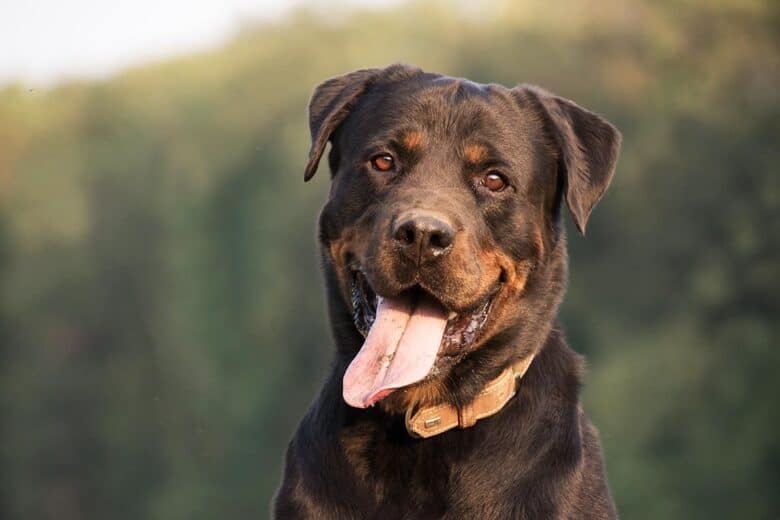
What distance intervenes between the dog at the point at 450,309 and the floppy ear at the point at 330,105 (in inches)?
0.5

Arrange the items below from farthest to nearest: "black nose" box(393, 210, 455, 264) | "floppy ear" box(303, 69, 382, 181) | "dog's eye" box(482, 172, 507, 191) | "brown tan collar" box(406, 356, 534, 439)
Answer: "floppy ear" box(303, 69, 382, 181) → "dog's eye" box(482, 172, 507, 191) → "brown tan collar" box(406, 356, 534, 439) → "black nose" box(393, 210, 455, 264)

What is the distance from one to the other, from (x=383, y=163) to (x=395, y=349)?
81 cm

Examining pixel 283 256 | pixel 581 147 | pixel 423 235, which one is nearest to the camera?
pixel 423 235

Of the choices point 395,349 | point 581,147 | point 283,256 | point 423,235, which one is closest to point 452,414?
point 395,349

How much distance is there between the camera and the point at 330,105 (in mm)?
6238

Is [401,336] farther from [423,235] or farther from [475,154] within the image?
[475,154]

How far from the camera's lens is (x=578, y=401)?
5.91 m

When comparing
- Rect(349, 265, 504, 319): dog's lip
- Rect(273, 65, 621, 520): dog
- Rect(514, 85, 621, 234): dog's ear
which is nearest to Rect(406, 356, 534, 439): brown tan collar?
Rect(273, 65, 621, 520): dog

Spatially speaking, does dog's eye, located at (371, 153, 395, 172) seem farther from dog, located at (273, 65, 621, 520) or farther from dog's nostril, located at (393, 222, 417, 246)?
dog's nostril, located at (393, 222, 417, 246)

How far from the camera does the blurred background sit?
29594 mm

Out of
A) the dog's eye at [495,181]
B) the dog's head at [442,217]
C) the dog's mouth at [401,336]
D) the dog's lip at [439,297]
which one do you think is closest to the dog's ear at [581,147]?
the dog's head at [442,217]

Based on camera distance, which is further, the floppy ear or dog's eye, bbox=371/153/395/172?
the floppy ear

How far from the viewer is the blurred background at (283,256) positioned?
97.1 ft

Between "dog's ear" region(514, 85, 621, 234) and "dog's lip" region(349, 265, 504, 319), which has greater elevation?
"dog's ear" region(514, 85, 621, 234)
